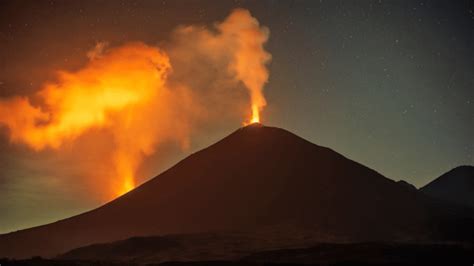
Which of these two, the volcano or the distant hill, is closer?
the distant hill

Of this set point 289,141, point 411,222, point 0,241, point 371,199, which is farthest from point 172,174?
point 411,222

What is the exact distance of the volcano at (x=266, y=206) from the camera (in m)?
117

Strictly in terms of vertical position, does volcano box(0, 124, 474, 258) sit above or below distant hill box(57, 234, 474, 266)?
above

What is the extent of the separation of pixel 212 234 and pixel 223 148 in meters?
58.6

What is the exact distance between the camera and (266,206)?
13262 centimetres

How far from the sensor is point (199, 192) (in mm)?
140750

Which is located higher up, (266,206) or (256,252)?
(266,206)

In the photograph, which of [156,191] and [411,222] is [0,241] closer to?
[156,191]

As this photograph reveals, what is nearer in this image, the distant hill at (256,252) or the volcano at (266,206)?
the distant hill at (256,252)

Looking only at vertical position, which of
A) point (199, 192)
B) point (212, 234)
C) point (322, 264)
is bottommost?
point (322, 264)

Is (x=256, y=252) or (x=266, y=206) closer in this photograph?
(x=256, y=252)

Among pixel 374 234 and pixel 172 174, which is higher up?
pixel 172 174

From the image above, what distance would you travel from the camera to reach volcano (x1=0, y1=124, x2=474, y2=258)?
117m

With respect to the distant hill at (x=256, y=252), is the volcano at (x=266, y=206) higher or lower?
higher
